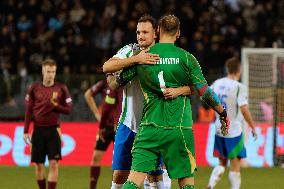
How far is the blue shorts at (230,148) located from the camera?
40.4ft

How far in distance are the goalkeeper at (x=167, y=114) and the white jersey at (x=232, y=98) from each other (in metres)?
4.54

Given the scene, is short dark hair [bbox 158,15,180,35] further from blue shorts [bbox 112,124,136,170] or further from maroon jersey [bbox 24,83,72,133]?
maroon jersey [bbox 24,83,72,133]

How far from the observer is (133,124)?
29.1 ft

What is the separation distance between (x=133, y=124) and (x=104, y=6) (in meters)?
15.2

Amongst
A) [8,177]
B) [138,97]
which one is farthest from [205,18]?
[138,97]

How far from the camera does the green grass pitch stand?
45.2 feet

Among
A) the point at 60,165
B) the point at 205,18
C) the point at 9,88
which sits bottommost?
the point at 60,165

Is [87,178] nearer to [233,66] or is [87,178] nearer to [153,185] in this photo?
[233,66]

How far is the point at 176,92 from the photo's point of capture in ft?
25.5

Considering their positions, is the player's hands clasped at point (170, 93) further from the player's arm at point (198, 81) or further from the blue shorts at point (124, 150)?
the blue shorts at point (124, 150)

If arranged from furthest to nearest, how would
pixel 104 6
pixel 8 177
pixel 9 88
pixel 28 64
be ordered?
pixel 104 6 → pixel 28 64 → pixel 9 88 → pixel 8 177

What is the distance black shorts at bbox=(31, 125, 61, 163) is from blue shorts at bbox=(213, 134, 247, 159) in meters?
2.34

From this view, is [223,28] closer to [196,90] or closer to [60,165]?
[60,165]

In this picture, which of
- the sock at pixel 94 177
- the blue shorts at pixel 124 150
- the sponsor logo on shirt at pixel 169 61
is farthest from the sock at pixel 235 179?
the sponsor logo on shirt at pixel 169 61
